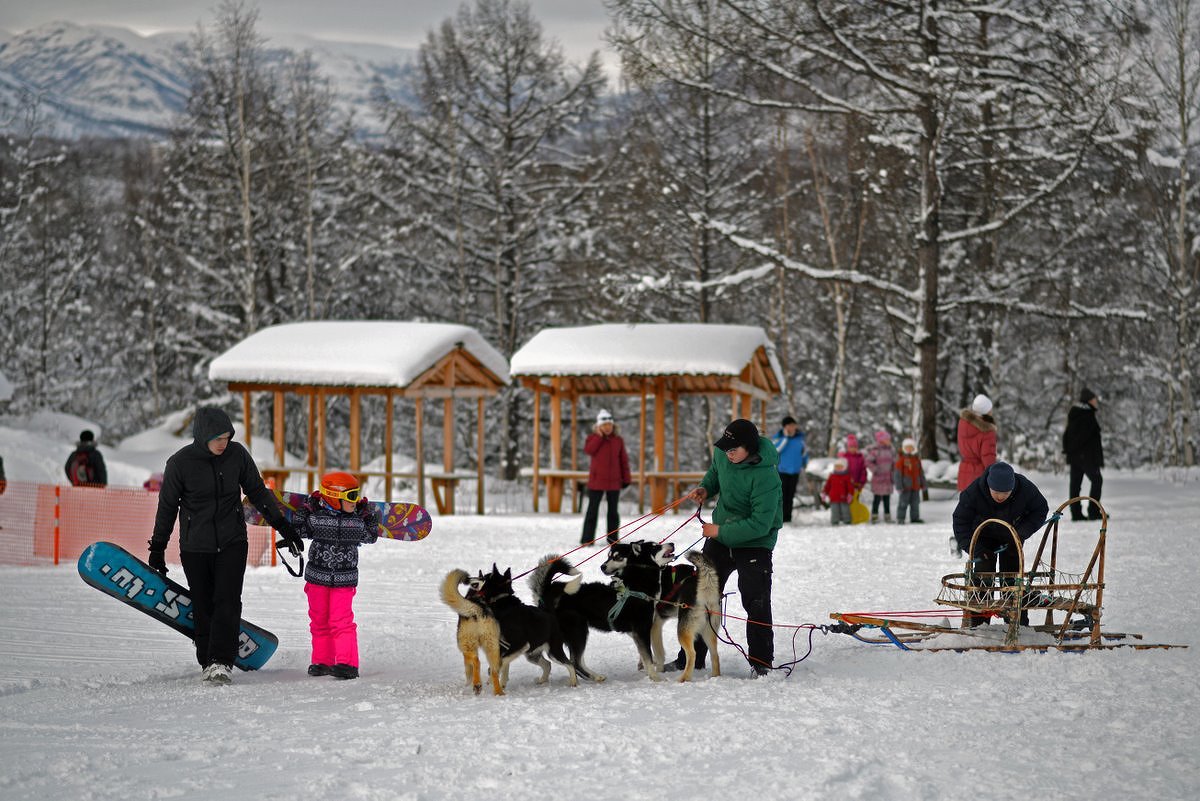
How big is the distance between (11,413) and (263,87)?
12.5 meters

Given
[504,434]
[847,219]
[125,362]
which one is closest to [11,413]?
[125,362]

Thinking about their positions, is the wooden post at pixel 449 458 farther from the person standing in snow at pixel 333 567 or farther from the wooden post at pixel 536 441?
the person standing in snow at pixel 333 567

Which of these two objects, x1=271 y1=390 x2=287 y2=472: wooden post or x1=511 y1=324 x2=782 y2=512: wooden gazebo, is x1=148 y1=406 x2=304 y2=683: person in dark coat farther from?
x1=271 y1=390 x2=287 y2=472: wooden post

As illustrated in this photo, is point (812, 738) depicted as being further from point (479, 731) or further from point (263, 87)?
point (263, 87)

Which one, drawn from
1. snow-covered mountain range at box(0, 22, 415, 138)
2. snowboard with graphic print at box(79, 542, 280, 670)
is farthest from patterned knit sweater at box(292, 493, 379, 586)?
snow-covered mountain range at box(0, 22, 415, 138)

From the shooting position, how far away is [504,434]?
102 feet

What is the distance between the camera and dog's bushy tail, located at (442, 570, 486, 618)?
6.67 metres

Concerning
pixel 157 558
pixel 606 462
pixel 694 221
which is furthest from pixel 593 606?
pixel 694 221

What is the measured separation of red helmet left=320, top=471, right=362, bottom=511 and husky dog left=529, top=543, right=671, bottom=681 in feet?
4.08

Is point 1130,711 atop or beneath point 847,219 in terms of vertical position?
beneath

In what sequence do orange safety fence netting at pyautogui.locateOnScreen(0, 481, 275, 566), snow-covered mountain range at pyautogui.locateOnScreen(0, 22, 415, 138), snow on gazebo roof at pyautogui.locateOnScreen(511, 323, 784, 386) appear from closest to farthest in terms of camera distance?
1. orange safety fence netting at pyautogui.locateOnScreen(0, 481, 275, 566)
2. snow on gazebo roof at pyautogui.locateOnScreen(511, 323, 784, 386)
3. snow-covered mountain range at pyautogui.locateOnScreen(0, 22, 415, 138)

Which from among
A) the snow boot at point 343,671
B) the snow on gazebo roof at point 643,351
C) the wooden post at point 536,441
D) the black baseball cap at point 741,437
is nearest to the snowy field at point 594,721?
the snow boot at point 343,671

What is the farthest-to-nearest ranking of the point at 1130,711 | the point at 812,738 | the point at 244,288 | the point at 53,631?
1. the point at 244,288
2. the point at 53,631
3. the point at 1130,711
4. the point at 812,738

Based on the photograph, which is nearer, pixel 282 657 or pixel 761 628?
pixel 761 628
